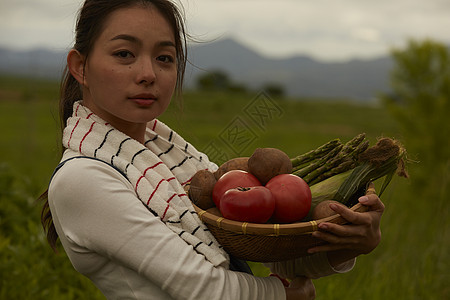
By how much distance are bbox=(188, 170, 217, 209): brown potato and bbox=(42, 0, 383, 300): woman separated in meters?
→ 0.07

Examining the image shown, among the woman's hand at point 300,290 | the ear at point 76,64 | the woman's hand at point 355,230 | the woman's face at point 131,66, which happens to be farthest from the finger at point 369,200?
the ear at point 76,64

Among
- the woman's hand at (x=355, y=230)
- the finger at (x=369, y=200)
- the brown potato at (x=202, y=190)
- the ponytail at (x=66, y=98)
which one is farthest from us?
the ponytail at (x=66, y=98)

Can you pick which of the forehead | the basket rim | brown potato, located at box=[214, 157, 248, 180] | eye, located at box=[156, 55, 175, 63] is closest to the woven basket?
the basket rim

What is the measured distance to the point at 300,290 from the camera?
6.30 feet

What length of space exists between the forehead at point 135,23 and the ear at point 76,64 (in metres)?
0.17

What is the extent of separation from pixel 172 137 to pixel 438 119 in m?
5.03

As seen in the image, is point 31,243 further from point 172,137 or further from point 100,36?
point 100,36

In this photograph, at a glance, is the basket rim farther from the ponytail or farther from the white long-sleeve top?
the ponytail

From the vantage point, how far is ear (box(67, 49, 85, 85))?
6.19 ft

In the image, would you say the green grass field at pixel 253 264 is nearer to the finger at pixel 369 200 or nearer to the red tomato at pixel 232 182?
the red tomato at pixel 232 182

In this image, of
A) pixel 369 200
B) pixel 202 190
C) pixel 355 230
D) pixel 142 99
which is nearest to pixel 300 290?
pixel 355 230

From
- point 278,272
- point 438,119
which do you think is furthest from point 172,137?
point 438,119

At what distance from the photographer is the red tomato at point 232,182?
1.77 m

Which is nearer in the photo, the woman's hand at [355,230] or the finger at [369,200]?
the woman's hand at [355,230]
